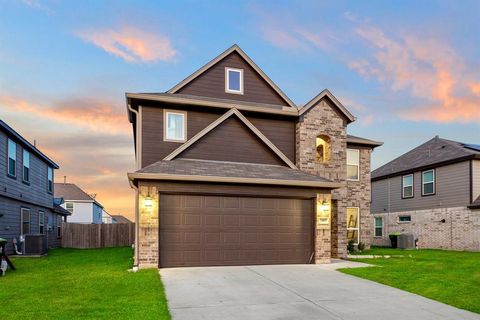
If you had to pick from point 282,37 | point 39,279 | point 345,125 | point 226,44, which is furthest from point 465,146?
point 39,279

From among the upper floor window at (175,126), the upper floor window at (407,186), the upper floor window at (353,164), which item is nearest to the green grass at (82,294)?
the upper floor window at (175,126)

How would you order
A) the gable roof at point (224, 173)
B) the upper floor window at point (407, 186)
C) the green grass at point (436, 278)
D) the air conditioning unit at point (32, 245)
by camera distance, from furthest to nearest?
the upper floor window at point (407, 186), the air conditioning unit at point (32, 245), the gable roof at point (224, 173), the green grass at point (436, 278)

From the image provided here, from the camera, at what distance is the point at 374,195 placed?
91.1 feet

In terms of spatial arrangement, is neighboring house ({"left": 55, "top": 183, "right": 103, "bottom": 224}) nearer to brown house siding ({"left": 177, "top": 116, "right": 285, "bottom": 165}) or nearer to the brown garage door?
brown house siding ({"left": 177, "top": 116, "right": 285, "bottom": 165})

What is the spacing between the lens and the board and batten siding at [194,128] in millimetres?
13805

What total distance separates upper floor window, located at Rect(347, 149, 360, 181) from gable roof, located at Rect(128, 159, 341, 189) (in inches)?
170

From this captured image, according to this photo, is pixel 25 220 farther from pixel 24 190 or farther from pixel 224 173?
pixel 224 173

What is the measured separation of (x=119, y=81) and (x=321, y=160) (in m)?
10.3

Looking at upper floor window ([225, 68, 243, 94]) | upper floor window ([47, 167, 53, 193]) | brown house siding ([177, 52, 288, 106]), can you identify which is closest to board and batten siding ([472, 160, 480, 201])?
brown house siding ([177, 52, 288, 106])

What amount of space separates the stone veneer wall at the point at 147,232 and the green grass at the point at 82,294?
57 cm

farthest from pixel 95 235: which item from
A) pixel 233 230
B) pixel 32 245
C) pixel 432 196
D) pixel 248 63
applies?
pixel 432 196

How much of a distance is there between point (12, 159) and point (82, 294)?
12.8 m

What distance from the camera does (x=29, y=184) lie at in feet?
66.7

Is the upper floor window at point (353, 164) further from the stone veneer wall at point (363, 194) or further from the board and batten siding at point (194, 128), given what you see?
the board and batten siding at point (194, 128)
